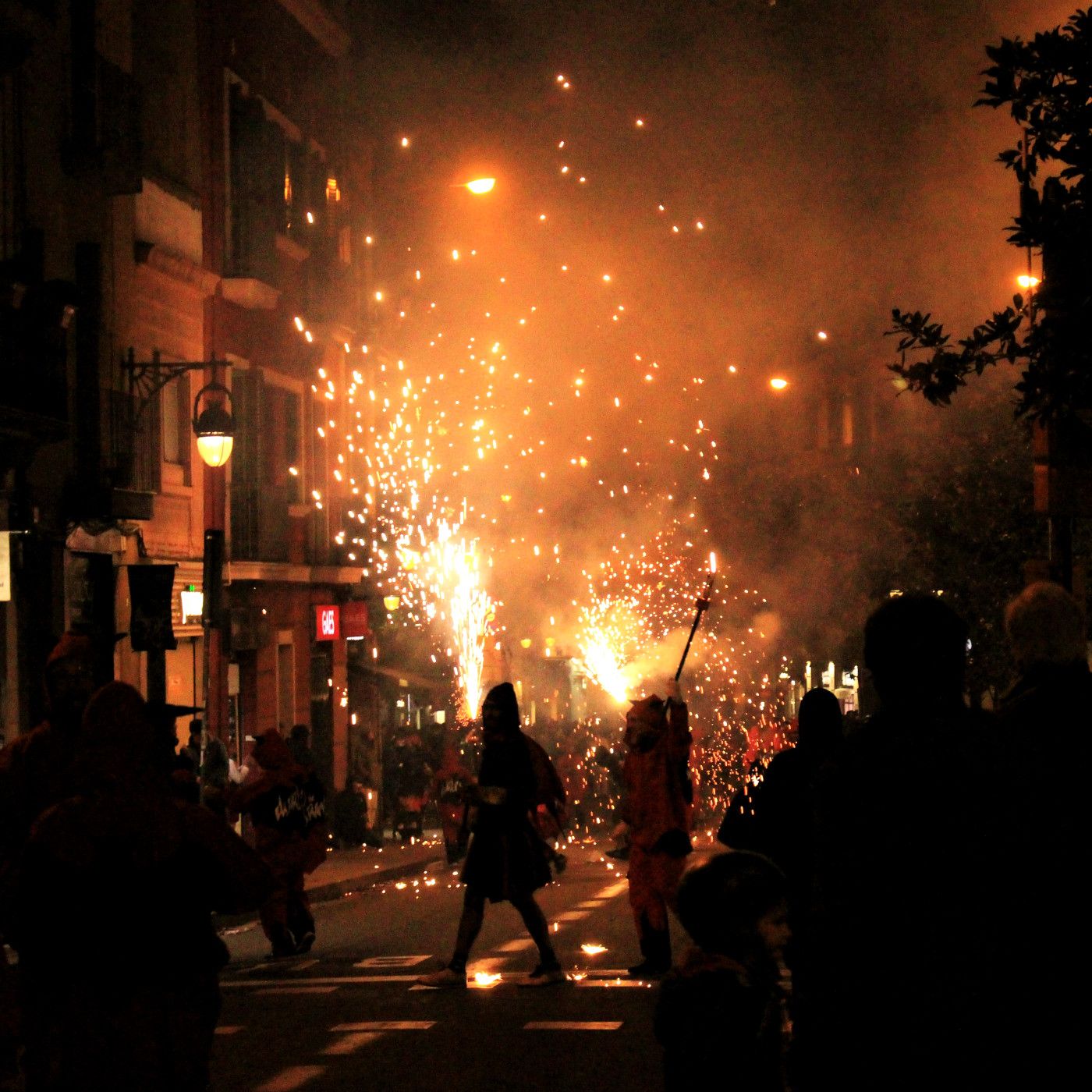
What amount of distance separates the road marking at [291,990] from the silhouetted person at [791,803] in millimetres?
4212

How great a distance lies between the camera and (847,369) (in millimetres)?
34688

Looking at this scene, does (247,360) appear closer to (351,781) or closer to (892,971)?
(351,781)

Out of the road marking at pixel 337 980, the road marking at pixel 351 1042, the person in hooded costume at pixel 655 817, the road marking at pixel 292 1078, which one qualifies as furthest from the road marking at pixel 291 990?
the road marking at pixel 292 1078

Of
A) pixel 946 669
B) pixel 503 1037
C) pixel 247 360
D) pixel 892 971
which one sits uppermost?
pixel 247 360

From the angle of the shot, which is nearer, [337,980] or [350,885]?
[337,980]

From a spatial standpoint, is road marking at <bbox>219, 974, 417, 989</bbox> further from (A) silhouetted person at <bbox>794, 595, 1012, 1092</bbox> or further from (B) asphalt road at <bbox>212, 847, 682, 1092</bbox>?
(A) silhouetted person at <bbox>794, 595, 1012, 1092</bbox>

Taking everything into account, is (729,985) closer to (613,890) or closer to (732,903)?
(732,903)

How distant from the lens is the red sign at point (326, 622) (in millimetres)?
25844

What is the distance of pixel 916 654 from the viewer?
3135 mm

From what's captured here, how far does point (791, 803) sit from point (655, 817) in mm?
3902

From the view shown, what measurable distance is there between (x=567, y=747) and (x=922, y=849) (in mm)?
25428

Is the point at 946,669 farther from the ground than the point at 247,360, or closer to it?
closer to it

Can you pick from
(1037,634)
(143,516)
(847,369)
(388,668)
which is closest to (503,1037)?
(1037,634)

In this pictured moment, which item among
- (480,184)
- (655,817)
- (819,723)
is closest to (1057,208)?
(819,723)
